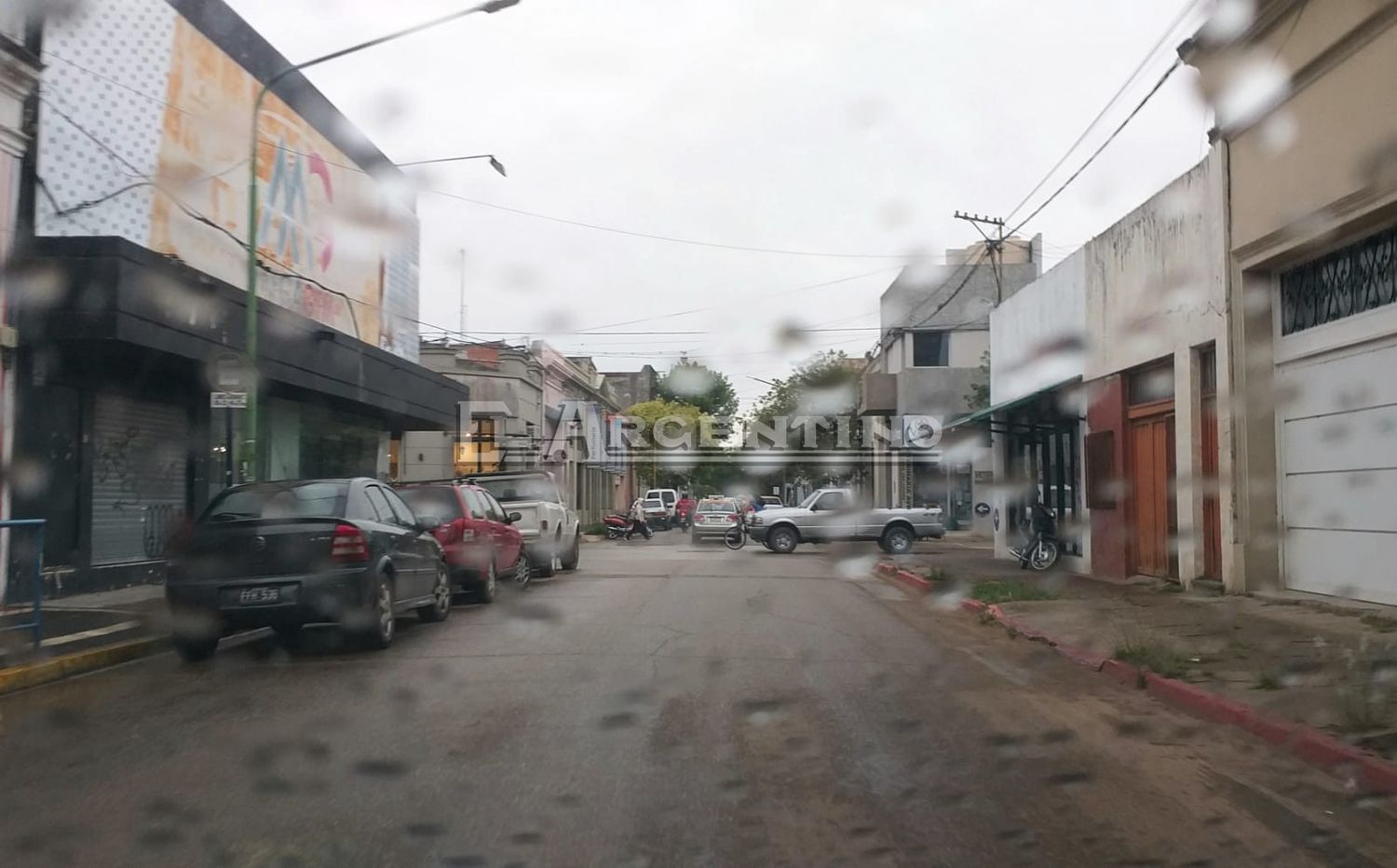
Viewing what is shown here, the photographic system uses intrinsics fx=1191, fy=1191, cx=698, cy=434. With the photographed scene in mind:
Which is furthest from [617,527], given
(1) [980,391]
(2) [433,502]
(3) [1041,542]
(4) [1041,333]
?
(2) [433,502]

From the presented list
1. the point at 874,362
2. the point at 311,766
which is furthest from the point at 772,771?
the point at 874,362

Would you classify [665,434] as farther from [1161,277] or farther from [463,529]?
[463,529]

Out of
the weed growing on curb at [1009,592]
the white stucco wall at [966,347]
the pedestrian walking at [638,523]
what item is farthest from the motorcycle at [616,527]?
the weed growing on curb at [1009,592]

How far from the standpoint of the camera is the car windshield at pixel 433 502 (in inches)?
525

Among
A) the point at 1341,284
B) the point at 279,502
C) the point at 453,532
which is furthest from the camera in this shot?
the point at 453,532

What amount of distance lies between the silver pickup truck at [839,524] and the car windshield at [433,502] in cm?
1298

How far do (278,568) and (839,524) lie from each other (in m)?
17.5

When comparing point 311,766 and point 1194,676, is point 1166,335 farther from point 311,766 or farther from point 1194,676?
point 311,766

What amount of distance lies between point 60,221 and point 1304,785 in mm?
13690

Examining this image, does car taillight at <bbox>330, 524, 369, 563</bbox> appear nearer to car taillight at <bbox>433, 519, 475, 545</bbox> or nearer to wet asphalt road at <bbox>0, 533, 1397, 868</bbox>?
wet asphalt road at <bbox>0, 533, 1397, 868</bbox>

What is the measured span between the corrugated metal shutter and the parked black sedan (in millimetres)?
6322

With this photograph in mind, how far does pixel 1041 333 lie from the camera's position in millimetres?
19875

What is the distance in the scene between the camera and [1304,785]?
17.9 feet

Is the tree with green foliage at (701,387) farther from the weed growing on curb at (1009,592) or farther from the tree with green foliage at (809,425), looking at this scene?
the weed growing on curb at (1009,592)
